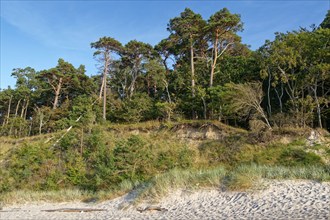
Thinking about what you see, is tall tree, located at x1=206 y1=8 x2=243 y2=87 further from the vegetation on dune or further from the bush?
the bush

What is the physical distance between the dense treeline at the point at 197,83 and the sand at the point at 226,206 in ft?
39.0

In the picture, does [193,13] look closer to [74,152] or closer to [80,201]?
[74,152]

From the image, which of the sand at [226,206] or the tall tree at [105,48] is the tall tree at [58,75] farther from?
the sand at [226,206]

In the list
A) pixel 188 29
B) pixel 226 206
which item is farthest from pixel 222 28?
pixel 226 206

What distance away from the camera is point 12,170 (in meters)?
20.7

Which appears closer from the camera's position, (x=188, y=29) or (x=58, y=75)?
(x=188, y=29)

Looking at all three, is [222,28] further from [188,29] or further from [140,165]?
[140,165]

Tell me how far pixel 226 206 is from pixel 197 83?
71.0 ft

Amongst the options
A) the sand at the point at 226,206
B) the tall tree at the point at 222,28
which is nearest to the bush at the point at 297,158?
the sand at the point at 226,206

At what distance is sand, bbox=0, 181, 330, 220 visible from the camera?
8.82 m

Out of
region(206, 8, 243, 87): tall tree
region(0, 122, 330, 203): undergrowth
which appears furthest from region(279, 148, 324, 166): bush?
region(206, 8, 243, 87): tall tree

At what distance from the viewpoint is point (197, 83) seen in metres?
31.1

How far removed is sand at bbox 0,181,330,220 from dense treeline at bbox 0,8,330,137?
11.9 metres

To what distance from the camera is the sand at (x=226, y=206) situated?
8.82 m
